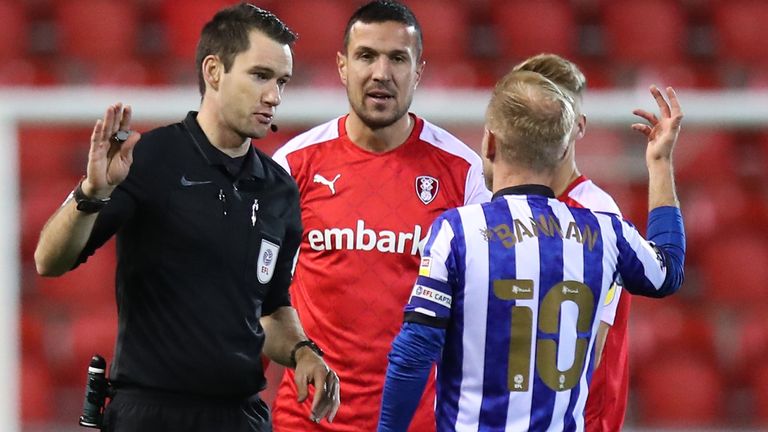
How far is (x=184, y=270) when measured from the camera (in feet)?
8.71

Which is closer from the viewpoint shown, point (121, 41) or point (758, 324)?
point (758, 324)

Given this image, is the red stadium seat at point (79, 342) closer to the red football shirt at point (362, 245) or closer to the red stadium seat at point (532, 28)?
the red football shirt at point (362, 245)

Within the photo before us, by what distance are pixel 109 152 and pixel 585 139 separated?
6.63 feet

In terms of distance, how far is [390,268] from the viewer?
340 centimetres

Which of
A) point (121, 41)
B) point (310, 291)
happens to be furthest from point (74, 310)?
point (121, 41)

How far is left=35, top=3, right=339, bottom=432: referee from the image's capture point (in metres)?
2.64

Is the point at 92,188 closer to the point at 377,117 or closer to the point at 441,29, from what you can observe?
the point at 377,117

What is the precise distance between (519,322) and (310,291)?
3.67 feet

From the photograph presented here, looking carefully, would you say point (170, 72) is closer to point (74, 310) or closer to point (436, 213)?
point (74, 310)

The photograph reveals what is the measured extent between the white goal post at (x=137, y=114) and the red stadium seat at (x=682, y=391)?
1.55 m

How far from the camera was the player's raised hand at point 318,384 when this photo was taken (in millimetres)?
2797

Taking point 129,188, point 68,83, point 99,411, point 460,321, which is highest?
point 68,83

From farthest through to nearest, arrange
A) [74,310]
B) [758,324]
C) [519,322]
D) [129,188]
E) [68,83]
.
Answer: [68,83]
[758,324]
[74,310]
[129,188]
[519,322]

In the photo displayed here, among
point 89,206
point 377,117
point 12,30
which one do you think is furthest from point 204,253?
point 12,30
